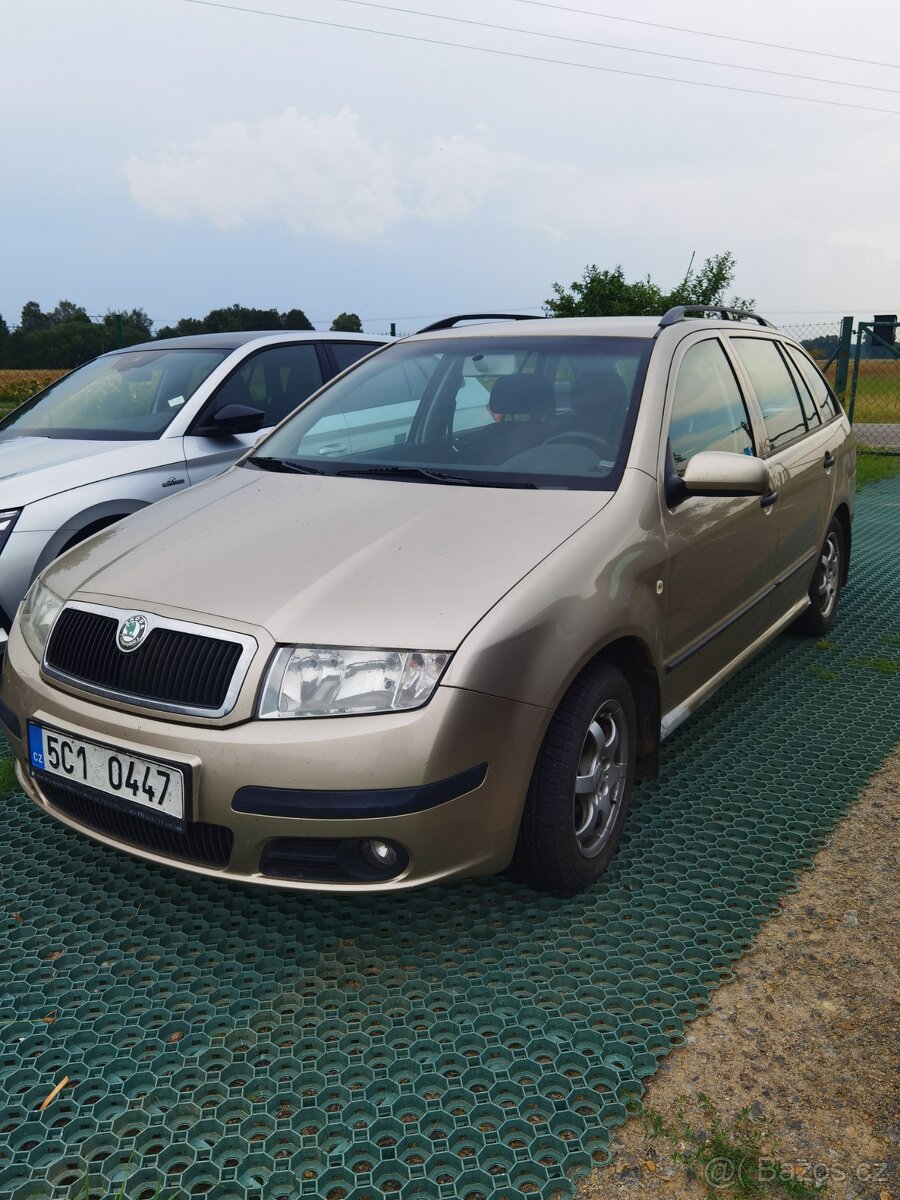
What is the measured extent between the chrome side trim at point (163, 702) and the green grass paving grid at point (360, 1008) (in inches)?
26.6

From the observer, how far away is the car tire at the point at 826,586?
16.3 ft

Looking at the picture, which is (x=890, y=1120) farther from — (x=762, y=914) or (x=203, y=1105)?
(x=203, y=1105)

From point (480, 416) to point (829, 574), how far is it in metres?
2.52

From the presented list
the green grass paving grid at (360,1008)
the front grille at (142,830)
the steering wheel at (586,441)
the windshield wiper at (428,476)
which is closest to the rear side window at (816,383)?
the steering wheel at (586,441)

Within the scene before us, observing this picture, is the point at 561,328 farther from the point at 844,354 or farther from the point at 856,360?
the point at 844,354

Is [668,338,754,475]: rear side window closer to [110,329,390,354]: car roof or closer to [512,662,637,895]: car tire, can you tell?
[512,662,637,895]: car tire

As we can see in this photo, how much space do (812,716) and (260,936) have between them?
252cm

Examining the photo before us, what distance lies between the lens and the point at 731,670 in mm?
3793

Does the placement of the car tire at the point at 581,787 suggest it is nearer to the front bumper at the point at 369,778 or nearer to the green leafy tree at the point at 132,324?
the front bumper at the point at 369,778

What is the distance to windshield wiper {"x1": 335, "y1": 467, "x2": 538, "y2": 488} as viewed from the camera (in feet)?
9.91

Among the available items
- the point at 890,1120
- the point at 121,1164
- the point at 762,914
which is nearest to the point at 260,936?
the point at 121,1164

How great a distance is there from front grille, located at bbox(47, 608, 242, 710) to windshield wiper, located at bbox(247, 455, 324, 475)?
1.00 metres

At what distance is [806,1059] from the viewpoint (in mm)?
2172

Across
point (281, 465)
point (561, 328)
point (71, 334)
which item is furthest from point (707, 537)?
point (71, 334)
